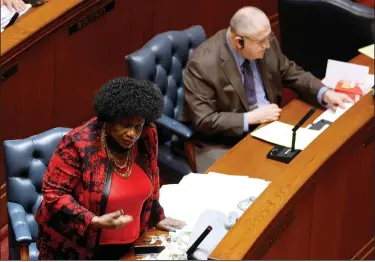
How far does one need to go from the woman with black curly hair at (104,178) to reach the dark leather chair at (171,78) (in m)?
1.13

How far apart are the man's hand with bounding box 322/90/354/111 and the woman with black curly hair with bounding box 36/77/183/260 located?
1554 mm

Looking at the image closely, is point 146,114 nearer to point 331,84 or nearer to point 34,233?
point 34,233

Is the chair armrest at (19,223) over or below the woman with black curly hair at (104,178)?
below

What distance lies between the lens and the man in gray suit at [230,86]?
438 cm

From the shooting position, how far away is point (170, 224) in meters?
3.50

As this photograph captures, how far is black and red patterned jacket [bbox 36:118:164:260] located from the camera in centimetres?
313

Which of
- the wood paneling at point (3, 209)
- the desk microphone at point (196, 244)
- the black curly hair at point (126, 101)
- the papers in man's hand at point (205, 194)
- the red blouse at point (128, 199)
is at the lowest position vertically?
the wood paneling at point (3, 209)

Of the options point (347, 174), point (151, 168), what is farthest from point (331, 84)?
point (151, 168)

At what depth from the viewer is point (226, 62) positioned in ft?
14.6

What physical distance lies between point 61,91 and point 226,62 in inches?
35.2

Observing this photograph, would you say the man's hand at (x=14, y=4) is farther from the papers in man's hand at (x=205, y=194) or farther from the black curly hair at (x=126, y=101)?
the black curly hair at (x=126, y=101)

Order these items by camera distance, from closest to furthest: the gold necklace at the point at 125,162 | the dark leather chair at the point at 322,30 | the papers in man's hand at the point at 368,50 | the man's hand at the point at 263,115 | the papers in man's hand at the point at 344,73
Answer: the gold necklace at the point at 125,162
the man's hand at the point at 263,115
the papers in man's hand at the point at 344,73
the papers in man's hand at the point at 368,50
the dark leather chair at the point at 322,30

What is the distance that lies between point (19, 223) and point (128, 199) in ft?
1.87

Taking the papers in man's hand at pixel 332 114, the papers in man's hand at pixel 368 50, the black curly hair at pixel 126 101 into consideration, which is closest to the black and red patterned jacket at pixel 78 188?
the black curly hair at pixel 126 101
